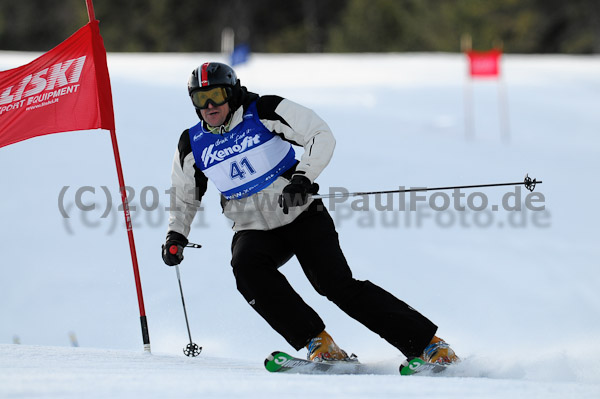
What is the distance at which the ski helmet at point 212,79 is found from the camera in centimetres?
396

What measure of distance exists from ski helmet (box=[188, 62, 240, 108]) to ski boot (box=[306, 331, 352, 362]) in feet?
4.22

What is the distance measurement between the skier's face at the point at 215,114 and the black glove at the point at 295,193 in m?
0.49

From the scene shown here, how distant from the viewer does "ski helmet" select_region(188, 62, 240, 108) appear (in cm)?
396

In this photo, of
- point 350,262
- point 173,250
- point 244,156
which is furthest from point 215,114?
point 350,262

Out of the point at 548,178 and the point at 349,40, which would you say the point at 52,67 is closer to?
the point at 548,178

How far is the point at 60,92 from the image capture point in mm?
4715

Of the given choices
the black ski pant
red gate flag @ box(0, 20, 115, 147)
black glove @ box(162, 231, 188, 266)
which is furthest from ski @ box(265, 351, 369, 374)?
red gate flag @ box(0, 20, 115, 147)

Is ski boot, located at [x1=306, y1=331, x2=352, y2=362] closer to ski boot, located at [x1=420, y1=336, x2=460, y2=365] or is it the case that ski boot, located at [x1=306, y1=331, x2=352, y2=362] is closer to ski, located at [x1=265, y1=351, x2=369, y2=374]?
ski, located at [x1=265, y1=351, x2=369, y2=374]

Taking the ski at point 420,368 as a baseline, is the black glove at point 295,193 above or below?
above

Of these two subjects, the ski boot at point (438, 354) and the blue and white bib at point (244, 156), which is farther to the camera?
the blue and white bib at point (244, 156)

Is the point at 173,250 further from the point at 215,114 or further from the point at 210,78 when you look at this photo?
the point at 210,78

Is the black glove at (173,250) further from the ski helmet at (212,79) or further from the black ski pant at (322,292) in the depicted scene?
the ski helmet at (212,79)

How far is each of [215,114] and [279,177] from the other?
1.50 feet

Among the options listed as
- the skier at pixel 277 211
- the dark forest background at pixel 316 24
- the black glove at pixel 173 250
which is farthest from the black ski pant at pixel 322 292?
the dark forest background at pixel 316 24
